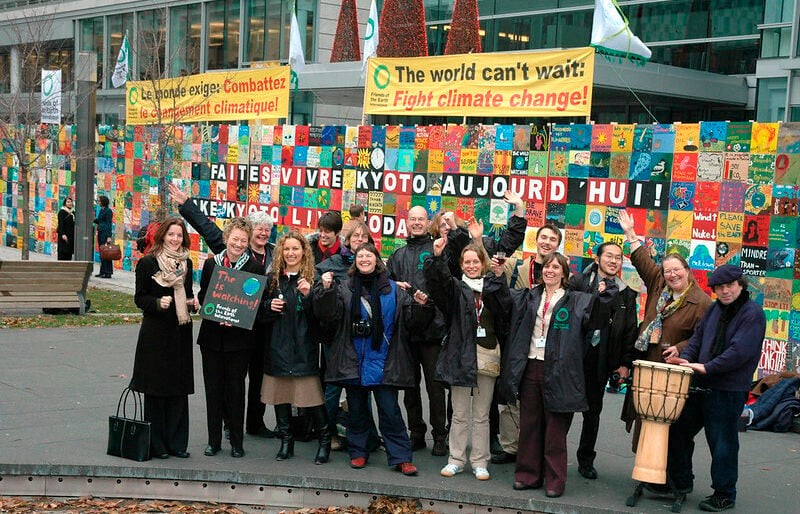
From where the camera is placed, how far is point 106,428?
Answer: 354 inches

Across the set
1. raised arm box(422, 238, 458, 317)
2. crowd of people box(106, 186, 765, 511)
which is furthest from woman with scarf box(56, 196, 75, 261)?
raised arm box(422, 238, 458, 317)

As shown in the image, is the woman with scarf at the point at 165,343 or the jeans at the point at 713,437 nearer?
the jeans at the point at 713,437

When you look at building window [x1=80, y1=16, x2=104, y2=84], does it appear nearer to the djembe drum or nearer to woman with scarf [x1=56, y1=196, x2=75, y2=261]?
woman with scarf [x1=56, y1=196, x2=75, y2=261]

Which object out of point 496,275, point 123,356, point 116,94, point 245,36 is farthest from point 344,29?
point 496,275

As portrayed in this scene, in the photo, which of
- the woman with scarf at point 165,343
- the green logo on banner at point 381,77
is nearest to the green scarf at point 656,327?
the woman with scarf at point 165,343

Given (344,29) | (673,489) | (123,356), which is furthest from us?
(344,29)

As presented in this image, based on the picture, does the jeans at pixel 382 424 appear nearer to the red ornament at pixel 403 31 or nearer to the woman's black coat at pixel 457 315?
the woman's black coat at pixel 457 315

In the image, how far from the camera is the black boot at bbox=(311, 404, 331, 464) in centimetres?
815

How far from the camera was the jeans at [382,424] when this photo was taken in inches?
312

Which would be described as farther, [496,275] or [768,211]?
[768,211]

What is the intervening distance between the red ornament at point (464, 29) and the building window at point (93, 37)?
69.7 feet

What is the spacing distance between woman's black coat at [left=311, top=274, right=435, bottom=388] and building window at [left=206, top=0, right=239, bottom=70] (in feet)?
100

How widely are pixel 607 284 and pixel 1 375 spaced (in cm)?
673

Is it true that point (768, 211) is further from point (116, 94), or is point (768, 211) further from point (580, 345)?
point (116, 94)
